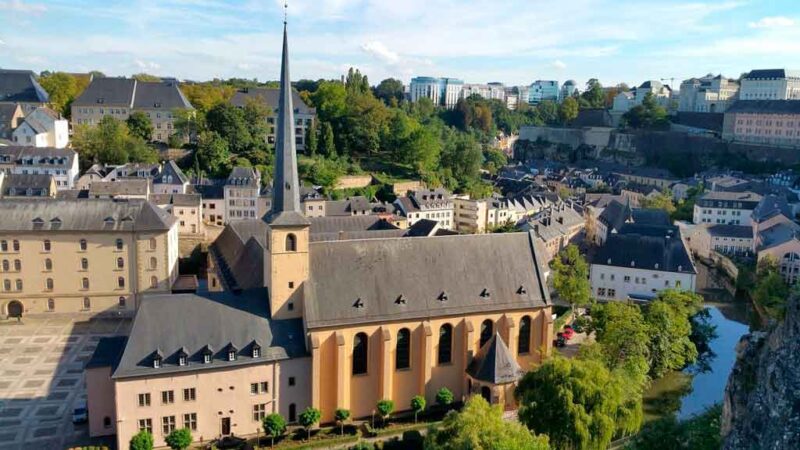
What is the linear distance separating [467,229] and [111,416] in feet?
200

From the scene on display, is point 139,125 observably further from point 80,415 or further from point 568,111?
point 568,111

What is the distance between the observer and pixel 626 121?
15838 centimetres

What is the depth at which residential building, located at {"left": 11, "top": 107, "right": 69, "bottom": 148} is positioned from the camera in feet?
284

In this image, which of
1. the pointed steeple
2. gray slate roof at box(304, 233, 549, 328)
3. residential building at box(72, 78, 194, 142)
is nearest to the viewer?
the pointed steeple

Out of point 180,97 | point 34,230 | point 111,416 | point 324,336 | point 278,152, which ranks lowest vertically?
point 111,416

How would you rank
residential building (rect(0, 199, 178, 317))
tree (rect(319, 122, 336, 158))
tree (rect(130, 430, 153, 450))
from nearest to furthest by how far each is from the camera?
tree (rect(130, 430, 153, 450)), residential building (rect(0, 199, 178, 317)), tree (rect(319, 122, 336, 158))

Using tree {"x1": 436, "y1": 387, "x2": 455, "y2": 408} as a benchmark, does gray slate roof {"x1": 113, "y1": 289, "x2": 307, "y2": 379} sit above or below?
above

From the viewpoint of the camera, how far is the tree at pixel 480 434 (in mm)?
25688

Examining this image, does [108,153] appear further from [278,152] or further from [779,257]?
[779,257]

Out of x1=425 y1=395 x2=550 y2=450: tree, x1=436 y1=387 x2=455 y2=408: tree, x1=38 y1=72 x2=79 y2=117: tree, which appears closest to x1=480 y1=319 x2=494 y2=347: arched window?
x1=436 y1=387 x2=455 y2=408: tree

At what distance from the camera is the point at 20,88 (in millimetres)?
99625

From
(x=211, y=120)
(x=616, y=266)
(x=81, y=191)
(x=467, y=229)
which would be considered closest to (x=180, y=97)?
(x=211, y=120)

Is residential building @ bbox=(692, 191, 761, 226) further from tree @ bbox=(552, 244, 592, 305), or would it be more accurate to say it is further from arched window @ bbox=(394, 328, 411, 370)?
arched window @ bbox=(394, 328, 411, 370)

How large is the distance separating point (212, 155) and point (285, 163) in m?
59.0
